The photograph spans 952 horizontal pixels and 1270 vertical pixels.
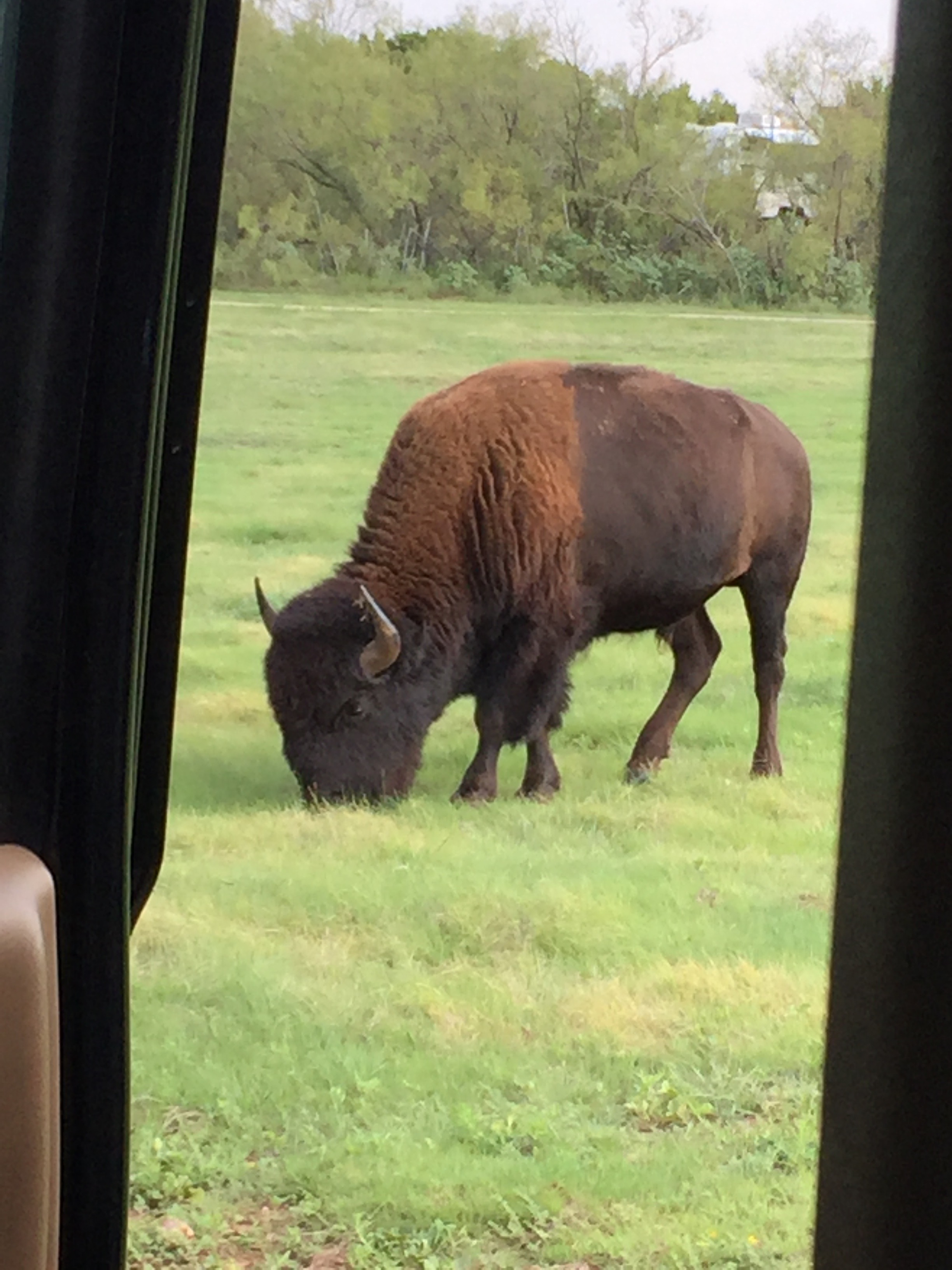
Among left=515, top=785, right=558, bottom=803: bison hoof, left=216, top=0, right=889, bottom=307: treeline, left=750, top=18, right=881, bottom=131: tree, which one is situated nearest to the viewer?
left=750, top=18, right=881, bottom=131: tree

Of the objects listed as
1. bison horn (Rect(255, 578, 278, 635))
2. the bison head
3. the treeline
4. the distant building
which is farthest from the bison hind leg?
the distant building

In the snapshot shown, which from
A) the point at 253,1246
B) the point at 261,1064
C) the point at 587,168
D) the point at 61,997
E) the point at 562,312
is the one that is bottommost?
the point at 253,1246

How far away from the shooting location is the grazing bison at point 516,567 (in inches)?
57.3

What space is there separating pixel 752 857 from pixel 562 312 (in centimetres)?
55

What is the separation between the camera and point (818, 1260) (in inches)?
27.5

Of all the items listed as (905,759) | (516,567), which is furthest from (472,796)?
(905,759)

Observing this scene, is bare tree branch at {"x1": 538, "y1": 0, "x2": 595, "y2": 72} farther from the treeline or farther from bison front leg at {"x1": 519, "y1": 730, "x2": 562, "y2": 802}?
bison front leg at {"x1": 519, "y1": 730, "x2": 562, "y2": 802}

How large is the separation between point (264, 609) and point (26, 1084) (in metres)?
0.63

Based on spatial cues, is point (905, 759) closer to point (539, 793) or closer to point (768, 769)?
point (768, 769)

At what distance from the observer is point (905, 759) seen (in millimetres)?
665

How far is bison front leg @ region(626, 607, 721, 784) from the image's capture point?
138cm

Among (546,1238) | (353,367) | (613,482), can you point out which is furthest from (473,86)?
(546,1238)

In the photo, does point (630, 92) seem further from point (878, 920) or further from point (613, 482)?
point (878, 920)

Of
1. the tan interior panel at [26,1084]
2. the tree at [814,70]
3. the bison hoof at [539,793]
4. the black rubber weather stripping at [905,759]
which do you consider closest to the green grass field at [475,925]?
the bison hoof at [539,793]
